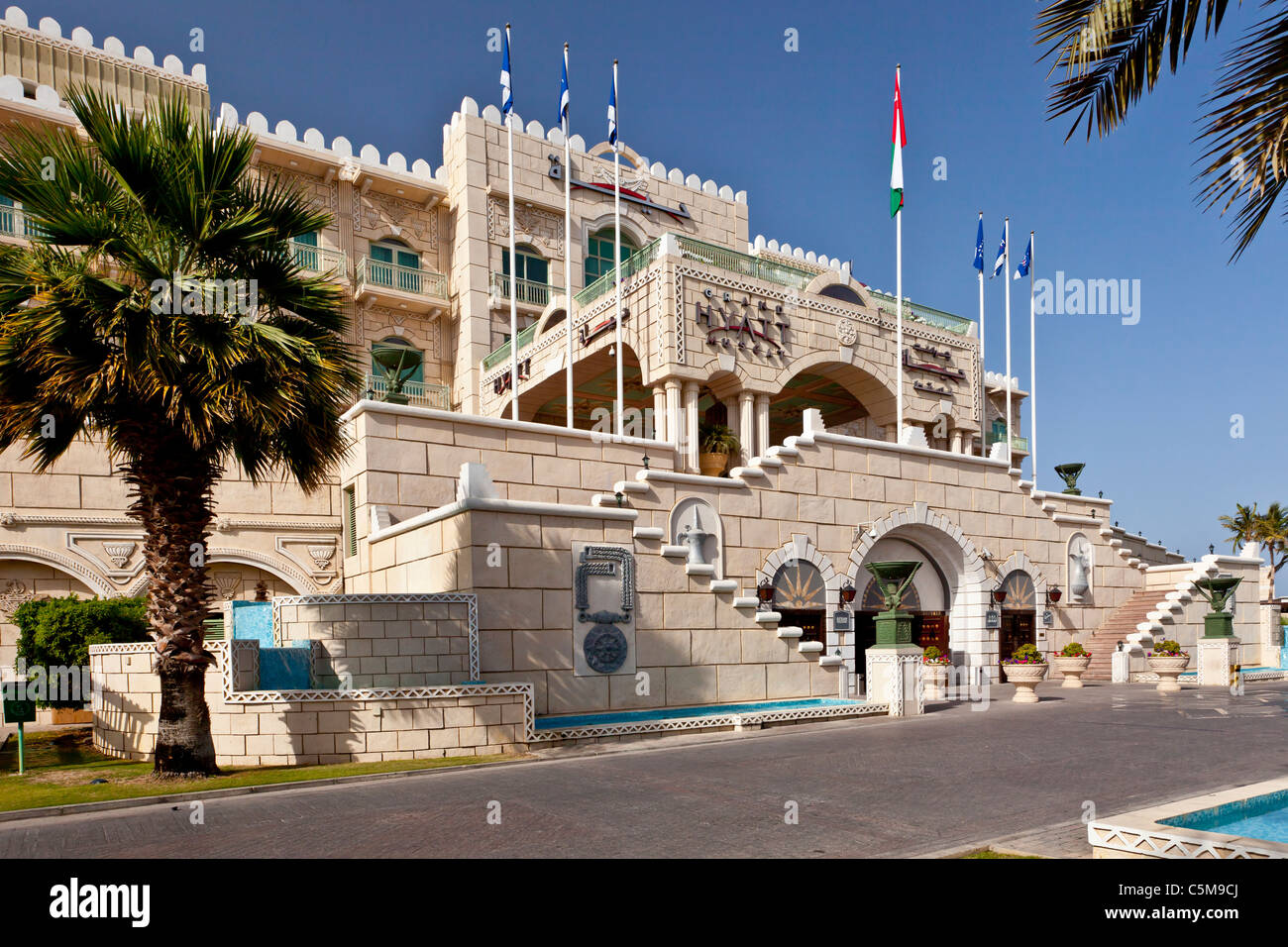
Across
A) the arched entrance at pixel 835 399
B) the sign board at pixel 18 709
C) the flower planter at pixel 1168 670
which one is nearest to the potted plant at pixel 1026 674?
the flower planter at pixel 1168 670

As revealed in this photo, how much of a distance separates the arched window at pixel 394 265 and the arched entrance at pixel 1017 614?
2395cm

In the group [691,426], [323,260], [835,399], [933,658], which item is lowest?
[933,658]

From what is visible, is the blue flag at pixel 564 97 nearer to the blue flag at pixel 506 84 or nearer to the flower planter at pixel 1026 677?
the blue flag at pixel 506 84

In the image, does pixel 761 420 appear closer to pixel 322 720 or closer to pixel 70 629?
pixel 322 720

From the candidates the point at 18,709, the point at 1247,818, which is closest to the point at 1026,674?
the point at 1247,818

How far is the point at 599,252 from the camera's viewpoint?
37.2 m

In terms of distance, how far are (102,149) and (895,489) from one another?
20.5m

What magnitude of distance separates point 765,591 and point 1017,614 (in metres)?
10.6

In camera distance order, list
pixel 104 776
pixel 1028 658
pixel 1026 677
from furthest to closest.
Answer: pixel 1028 658
pixel 1026 677
pixel 104 776

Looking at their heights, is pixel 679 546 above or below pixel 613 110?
below

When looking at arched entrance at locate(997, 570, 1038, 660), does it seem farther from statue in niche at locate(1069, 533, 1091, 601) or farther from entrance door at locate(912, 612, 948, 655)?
statue in niche at locate(1069, 533, 1091, 601)
